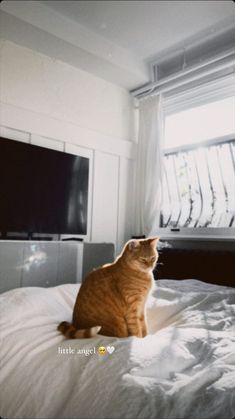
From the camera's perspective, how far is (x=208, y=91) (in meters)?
2.41

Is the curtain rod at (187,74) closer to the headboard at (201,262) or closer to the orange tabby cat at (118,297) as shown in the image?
the headboard at (201,262)

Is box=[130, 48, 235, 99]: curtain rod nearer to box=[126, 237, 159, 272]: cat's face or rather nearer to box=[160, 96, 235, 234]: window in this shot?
→ box=[160, 96, 235, 234]: window

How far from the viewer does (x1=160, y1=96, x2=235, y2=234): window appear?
2277mm

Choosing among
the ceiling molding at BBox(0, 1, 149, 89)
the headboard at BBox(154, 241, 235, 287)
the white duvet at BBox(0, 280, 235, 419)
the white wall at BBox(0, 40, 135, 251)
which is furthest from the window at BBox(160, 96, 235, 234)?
the white duvet at BBox(0, 280, 235, 419)

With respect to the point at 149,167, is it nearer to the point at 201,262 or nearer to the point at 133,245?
the point at 201,262

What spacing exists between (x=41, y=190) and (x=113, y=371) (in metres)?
1.54

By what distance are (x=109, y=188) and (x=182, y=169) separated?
63cm

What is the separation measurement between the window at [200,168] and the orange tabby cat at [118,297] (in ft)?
3.96

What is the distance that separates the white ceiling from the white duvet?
837mm

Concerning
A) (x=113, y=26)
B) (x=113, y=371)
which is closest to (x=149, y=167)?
(x=113, y=26)

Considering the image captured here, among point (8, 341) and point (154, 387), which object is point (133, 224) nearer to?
point (8, 341)

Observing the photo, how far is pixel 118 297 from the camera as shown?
1.06 meters

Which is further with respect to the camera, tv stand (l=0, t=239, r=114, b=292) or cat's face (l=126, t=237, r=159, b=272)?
tv stand (l=0, t=239, r=114, b=292)

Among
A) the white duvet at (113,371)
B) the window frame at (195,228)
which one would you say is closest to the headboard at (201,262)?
the window frame at (195,228)
